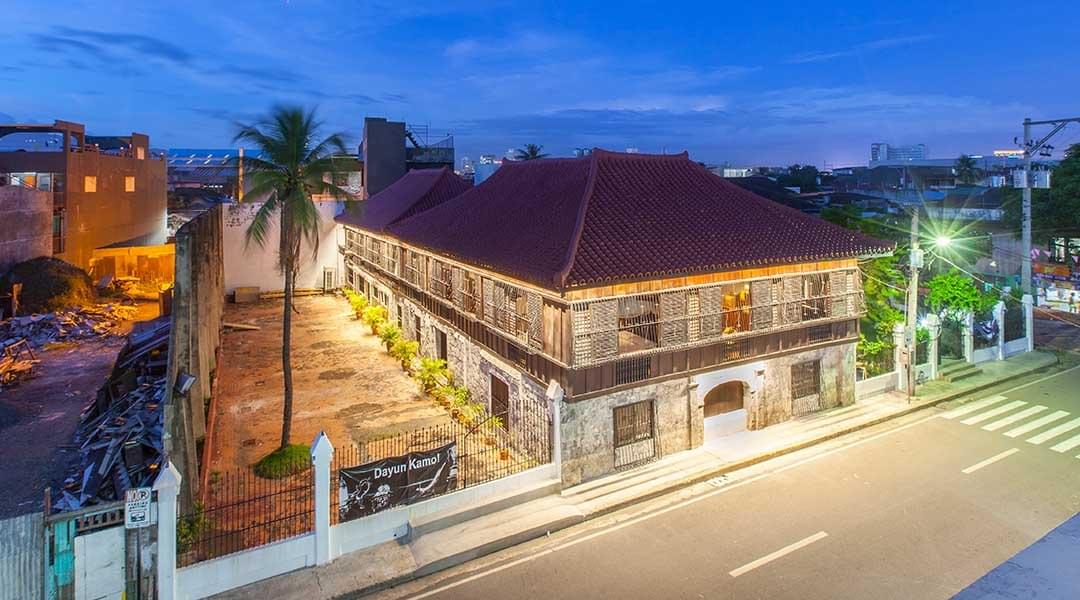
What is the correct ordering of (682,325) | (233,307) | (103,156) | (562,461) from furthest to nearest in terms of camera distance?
(103,156) < (233,307) < (682,325) < (562,461)

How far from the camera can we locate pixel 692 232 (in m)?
19.1

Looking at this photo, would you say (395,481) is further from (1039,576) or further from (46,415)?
(46,415)

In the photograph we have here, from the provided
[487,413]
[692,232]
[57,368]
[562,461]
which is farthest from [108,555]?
[57,368]

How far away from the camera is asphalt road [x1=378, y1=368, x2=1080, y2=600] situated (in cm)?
1232

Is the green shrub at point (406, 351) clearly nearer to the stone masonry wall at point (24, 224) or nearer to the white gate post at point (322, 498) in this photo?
the white gate post at point (322, 498)

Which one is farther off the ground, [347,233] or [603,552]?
[347,233]

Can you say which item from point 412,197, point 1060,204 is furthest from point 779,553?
point 1060,204

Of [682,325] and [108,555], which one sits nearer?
[108,555]

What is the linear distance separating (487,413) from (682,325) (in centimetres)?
735

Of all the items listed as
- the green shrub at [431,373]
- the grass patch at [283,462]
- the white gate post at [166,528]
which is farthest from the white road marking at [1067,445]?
the white gate post at [166,528]

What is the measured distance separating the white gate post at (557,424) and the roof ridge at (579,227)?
9.24 feet

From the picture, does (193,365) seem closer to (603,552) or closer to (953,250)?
(603,552)

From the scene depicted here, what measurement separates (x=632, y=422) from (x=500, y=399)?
483cm

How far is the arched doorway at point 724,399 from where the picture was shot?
19.8 meters
